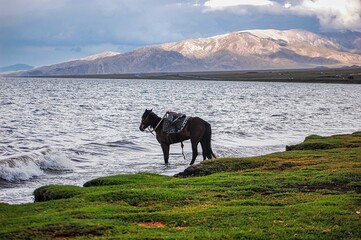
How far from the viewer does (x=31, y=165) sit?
27922 mm

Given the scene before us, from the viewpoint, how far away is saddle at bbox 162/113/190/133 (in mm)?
27031

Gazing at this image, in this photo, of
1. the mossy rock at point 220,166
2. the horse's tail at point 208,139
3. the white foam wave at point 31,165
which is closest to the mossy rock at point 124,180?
the mossy rock at point 220,166

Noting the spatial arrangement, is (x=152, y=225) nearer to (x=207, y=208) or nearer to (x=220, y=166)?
(x=207, y=208)

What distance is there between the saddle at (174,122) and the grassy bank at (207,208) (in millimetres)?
7187

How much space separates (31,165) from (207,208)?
17.3 m

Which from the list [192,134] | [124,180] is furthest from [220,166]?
[124,180]

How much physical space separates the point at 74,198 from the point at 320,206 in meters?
6.91

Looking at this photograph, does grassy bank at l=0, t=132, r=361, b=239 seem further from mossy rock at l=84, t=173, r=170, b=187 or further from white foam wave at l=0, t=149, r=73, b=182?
white foam wave at l=0, t=149, r=73, b=182

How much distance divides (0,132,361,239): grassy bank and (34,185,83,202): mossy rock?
32 millimetres

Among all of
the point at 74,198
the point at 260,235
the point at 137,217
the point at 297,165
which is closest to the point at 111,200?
the point at 74,198

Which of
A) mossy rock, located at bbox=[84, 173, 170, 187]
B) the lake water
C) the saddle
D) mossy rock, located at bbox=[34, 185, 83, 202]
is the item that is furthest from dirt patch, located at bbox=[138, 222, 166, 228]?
the saddle

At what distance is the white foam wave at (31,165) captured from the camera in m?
25.6

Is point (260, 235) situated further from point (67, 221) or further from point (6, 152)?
point (6, 152)

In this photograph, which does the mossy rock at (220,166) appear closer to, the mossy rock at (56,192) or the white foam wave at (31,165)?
the mossy rock at (56,192)
